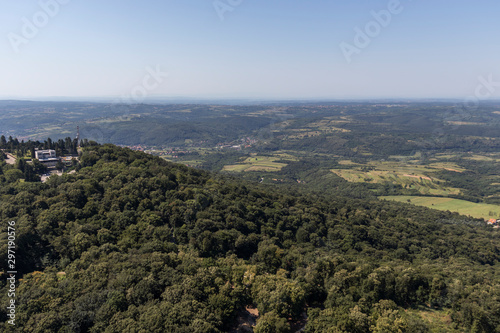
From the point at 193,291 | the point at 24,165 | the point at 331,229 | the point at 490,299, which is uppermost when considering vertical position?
the point at 24,165

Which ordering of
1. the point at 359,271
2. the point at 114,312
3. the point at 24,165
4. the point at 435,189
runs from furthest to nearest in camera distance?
the point at 435,189, the point at 24,165, the point at 359,271, the point at 114,312

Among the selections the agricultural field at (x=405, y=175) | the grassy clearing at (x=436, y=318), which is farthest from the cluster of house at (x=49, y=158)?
the agricultural field at (x=405, y=175)

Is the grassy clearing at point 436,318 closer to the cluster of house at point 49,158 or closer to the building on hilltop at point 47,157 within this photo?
the cluster of house at point 49,158

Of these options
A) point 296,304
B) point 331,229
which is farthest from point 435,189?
point 296,304

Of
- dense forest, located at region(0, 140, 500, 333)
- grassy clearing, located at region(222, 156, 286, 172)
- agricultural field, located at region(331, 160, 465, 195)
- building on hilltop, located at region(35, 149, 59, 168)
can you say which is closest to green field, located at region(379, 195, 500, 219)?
agricultural field, located at region(331, 160, 465, 195)

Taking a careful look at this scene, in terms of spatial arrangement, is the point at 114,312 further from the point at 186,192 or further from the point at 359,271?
the point at 186,192

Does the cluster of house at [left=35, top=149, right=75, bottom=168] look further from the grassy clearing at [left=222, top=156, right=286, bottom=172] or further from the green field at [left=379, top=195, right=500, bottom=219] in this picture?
the green field at [left=379, top=195, right=500, bottom=219]
